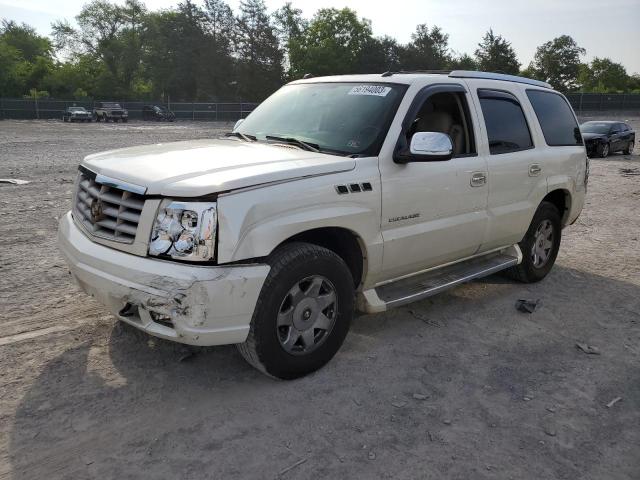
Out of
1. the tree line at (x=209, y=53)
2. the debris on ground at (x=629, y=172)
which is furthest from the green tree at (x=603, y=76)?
the debris on ground at (x=629, y=172)

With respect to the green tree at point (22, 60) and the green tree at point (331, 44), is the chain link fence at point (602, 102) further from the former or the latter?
the green tree at point (22, 60)

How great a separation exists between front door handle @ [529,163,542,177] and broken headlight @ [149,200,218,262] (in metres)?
3.42

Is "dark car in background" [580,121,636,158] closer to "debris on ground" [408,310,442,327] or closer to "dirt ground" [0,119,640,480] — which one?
"dirt ground" [0,119,640,480]

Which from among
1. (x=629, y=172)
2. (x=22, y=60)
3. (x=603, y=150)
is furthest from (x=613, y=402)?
(x=22, y=60)

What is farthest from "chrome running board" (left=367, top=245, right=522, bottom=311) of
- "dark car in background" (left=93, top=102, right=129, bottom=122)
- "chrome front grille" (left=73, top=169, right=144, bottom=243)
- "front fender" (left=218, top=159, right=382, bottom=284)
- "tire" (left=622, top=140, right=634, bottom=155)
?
"dark car in background" (left=93, top=102, right=129, bottom=122)

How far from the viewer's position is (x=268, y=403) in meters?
3.36

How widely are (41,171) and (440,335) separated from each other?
435 inches

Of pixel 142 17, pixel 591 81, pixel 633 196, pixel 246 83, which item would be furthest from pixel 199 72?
pixel 633 196

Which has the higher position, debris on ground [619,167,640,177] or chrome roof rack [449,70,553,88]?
chrome roof rack [449,70,553,88]

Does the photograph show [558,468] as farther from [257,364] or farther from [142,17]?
[142,17]

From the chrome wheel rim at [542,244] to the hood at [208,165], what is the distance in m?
2.91

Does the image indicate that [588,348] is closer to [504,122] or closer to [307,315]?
[504,122]

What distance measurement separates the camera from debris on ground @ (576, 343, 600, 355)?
14.0 feet

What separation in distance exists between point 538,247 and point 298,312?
3.37 m
